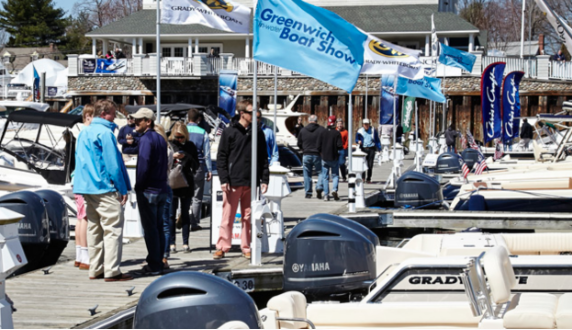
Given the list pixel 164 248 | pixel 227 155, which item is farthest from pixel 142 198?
pixel 227 155

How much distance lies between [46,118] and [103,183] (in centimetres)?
990

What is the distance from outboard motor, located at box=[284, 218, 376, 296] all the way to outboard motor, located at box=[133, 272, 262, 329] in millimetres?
2728

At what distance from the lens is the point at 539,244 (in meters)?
8.96

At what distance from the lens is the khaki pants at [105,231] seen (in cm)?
872

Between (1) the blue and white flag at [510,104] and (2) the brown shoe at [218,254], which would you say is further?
(1) the blue and white flag at [510,104]

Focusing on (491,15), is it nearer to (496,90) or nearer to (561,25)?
(496,90)

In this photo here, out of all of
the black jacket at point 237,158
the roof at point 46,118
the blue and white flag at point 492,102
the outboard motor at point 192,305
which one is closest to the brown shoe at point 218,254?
the black jacket at point 237,158

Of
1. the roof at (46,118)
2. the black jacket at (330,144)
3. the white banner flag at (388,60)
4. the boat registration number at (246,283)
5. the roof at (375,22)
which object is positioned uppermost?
the roof at (375,22)

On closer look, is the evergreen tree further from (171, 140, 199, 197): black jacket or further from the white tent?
(171, 140, 199, 197): black jacket

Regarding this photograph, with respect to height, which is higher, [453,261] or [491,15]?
[491,15]

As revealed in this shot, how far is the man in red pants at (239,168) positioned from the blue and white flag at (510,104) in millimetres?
15845

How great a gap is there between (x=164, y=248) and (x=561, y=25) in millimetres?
11484

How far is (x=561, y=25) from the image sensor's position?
17688mm

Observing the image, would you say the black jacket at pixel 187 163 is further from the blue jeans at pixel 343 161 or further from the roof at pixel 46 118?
the blue jeans at pixel 343 161
